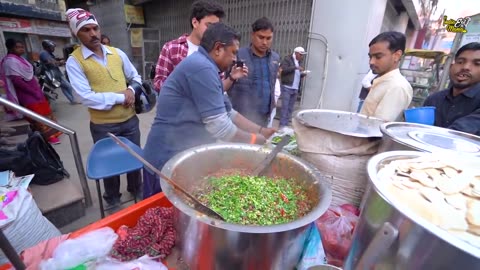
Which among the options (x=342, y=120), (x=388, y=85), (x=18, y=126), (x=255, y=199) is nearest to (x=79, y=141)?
(x=18, y=126)

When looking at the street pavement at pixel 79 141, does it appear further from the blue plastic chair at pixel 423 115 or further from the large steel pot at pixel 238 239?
the blue plastic chair at pixel 423 115

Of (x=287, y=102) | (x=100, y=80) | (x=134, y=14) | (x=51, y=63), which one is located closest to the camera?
(x=100, y=80)

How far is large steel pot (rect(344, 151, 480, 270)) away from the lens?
0.48 meters

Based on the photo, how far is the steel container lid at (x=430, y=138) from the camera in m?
1.02

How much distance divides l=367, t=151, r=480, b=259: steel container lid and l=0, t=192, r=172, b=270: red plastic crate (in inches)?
43.1

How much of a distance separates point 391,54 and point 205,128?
1.80m

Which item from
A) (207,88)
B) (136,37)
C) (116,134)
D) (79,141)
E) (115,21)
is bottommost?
(79,141)

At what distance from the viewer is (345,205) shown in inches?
50.1

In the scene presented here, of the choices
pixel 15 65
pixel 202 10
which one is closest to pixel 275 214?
pixel 202 10

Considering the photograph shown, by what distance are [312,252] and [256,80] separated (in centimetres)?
271

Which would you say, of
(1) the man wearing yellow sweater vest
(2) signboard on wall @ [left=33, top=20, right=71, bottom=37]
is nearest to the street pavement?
(1) the man wearing yellow sweater vest

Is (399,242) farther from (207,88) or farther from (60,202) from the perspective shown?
(60,202)

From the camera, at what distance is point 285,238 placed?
2.80 feet

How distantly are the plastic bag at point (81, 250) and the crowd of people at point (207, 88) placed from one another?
878 millimetres
